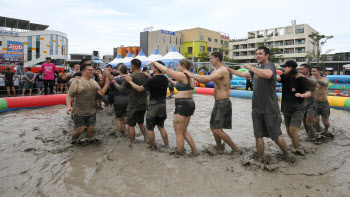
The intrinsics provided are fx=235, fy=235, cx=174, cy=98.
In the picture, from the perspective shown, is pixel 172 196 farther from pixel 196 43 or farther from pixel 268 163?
pixel 196 43

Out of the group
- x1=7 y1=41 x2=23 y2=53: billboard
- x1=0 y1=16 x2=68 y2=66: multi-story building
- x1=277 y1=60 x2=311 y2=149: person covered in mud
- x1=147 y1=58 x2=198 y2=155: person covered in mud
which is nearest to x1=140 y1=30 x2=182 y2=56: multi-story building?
x1=0 y1=16 x2=68 y2=66: multi-story building

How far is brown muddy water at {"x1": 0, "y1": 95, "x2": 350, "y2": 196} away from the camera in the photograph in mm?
3195

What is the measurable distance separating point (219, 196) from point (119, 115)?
139 inches

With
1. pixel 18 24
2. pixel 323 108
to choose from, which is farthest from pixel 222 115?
pixel 18 24

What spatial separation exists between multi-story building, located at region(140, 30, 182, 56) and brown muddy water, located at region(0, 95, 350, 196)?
2060 inches

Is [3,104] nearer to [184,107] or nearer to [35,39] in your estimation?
[184,107]

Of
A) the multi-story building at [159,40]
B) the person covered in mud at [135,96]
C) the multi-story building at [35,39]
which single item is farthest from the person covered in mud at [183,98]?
the multi-story building at [159,40]

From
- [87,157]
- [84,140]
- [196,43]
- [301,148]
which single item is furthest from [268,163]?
[196,43]

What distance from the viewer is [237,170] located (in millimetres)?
3760

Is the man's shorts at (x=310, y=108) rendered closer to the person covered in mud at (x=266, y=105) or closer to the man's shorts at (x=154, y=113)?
the person covered in mud at (x=266, y=105)

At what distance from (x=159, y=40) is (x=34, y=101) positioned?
47.8m

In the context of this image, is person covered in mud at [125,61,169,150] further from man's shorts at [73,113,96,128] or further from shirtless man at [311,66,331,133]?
shirtless man at [311,66,331,133]

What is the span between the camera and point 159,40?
56.0 meters

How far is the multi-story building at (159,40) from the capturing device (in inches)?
2215
